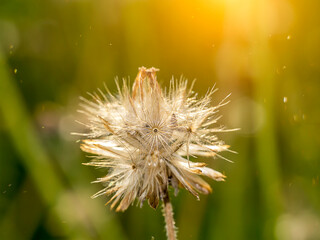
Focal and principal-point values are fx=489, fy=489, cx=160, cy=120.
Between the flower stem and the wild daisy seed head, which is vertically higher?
the wild daisy seed head

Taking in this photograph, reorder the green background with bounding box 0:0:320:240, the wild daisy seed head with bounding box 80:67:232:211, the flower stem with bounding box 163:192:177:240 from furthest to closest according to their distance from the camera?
the green background with bounding box 0:0:320:240
the wild daisy seed head with bounding box 80:67:232:211
the flower stem with bounding box 163:192:177:240

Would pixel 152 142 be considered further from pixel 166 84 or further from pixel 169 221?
pixel 166 84

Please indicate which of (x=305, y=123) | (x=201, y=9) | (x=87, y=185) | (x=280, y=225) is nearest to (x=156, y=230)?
(x=87, y=185)

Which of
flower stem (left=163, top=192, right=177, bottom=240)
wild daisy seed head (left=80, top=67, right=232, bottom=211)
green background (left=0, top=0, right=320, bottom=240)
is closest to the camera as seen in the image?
flower stem (left=163, top=192, right=177, bottom=240)

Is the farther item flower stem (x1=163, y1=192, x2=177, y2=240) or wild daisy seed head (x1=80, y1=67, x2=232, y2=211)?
wild daisy seed head (x1=80, y1=67, x2=232, y2=211)

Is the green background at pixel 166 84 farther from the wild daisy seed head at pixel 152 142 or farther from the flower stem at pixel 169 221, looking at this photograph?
the flower stem at pixel 169 221

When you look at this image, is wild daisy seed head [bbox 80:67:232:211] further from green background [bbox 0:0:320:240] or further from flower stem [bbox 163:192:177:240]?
green background [bbox 0:0:320:240]

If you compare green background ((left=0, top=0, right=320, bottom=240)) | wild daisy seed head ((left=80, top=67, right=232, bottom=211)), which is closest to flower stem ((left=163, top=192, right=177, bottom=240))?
wild daisy seed head ((left=80, top=67, right=232, bottom=211))

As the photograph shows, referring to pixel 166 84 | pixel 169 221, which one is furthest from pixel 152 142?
pixel 166 84
